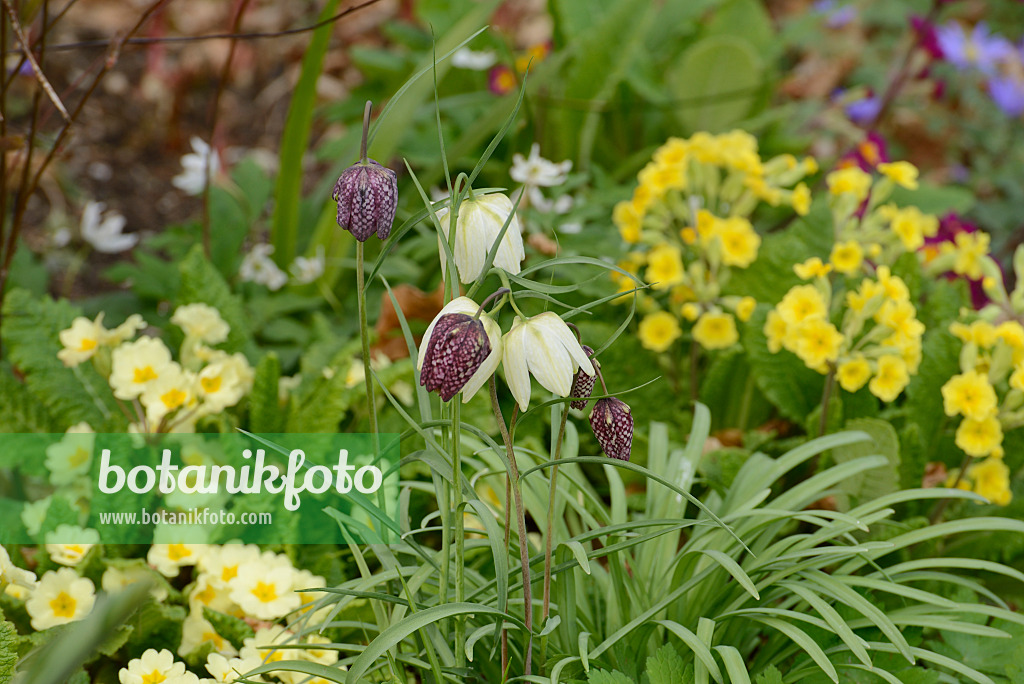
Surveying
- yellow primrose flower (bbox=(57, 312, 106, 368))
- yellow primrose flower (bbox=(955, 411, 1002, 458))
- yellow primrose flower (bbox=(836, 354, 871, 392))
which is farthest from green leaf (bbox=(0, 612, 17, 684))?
yellow primrose flower (bbox=(955, 411, 1002, 458))

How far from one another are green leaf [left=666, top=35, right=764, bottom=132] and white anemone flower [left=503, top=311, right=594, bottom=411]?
1.95m

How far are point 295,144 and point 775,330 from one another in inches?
49.2

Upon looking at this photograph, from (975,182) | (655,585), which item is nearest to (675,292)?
(655,585)

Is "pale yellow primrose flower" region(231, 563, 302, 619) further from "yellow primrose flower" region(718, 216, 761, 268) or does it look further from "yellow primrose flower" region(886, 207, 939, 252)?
"yellow primrose flower" region(886, 207, 939, 252)

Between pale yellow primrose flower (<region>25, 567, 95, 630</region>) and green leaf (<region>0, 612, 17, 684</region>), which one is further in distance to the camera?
pale yellow primrose flower (<region>25, 567, 95, 630</region>)

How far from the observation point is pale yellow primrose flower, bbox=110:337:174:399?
1.37 metres

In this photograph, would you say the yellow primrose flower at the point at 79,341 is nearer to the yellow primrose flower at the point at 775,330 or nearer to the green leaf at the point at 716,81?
the yellow primrose flower at the point at 775,330

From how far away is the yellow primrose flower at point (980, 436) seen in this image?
1347 millimetres

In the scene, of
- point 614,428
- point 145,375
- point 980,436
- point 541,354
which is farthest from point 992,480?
point 145,375

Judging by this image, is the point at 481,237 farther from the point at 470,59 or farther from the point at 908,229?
the point at 470,59

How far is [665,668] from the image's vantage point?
3.14 ft

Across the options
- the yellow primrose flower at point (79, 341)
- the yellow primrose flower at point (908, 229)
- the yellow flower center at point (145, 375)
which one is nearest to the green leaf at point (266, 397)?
the yellow flower center at point (145, 375)

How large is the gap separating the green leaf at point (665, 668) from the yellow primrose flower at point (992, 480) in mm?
778

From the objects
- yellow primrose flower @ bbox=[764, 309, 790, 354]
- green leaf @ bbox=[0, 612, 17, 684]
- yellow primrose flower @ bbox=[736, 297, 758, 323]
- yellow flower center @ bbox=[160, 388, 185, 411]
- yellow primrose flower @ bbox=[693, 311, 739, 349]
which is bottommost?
green leaf @ bbox=[0, 612, 17, 684]
